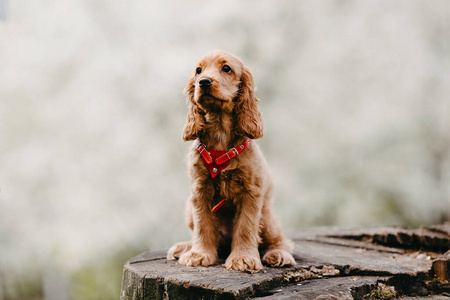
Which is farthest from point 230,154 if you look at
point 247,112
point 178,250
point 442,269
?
point 442,269

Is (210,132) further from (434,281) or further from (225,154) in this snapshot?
(434,281)

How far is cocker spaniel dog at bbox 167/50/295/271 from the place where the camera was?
2658mm

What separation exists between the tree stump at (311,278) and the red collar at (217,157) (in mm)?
675

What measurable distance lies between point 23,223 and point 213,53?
8.19 m

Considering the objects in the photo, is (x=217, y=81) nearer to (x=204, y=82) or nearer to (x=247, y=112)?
(x=204, y=82)

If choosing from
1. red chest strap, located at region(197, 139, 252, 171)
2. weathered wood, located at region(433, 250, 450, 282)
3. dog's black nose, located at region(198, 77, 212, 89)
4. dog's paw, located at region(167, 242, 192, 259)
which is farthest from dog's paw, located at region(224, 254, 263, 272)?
weathered wood, located at region(433, 250, 450, 282)

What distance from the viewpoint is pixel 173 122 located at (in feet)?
31.0

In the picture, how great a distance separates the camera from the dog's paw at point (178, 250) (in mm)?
3006

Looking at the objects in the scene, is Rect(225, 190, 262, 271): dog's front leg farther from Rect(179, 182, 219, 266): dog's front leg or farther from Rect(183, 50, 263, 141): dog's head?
Rect(183, 50, 263, 141): dog's head

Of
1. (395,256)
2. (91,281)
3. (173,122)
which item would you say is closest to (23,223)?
(91,281)

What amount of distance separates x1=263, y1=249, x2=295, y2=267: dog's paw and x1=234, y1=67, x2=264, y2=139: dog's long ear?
862 mm

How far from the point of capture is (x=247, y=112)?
2734 mm

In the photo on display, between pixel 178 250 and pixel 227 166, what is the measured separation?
2.86ft

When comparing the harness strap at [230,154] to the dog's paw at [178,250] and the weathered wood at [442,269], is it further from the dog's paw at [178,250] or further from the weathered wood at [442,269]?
the weathered wood at [442,269]
